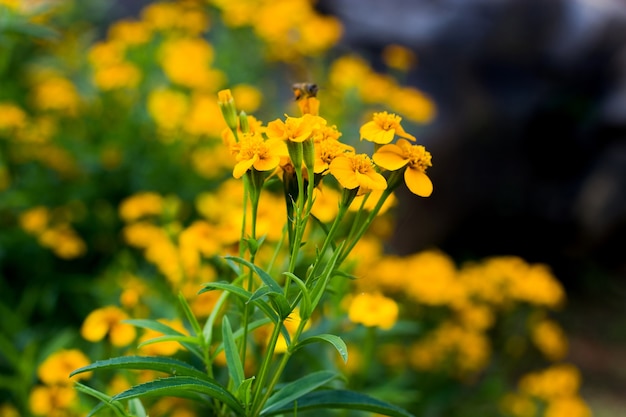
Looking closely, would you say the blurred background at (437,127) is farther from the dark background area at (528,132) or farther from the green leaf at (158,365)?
the green leaf at (158,365)

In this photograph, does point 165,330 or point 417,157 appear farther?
point 165,330

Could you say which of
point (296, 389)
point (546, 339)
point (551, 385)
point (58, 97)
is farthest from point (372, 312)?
point (58, 97)

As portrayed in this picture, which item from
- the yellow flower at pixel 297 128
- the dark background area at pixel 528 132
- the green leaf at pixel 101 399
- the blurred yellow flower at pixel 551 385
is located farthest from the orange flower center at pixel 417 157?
the dark background area at pixel 528 132

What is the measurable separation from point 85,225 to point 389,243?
175 cm

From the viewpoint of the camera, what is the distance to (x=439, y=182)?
415cm

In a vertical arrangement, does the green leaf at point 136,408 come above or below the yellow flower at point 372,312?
below

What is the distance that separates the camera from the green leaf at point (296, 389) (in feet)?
3.03

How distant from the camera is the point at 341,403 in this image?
928 mm

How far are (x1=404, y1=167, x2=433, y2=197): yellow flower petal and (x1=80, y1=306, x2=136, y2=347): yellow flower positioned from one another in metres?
0.61

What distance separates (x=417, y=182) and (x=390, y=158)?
4 centimetres

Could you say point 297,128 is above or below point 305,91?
below

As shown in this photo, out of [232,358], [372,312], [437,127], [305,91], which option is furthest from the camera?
[437,127]

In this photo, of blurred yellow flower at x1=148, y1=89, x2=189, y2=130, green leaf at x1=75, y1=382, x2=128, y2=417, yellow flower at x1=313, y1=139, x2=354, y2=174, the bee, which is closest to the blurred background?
blurred yellow flower at x1=148, y1=89, x2=189, y2=130

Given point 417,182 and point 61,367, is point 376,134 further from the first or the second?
point 61,367
